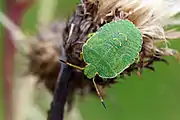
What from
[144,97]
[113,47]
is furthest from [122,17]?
[144,97]

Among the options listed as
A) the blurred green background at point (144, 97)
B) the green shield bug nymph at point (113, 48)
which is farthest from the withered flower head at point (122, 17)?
the blurred green background at point (144, 97)

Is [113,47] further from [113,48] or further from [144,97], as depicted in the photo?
[144,97]

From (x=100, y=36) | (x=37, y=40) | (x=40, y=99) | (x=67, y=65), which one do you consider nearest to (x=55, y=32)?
(x=37, y=40)

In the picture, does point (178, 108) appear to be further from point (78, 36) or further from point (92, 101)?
point (78, 36)

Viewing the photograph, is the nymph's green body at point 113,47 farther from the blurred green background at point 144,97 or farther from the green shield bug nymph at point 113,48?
the blurred green background at point 144,97

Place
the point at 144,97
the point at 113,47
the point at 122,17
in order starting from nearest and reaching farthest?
the point at 113,47 < the point at 122,17 < the point at 144,97

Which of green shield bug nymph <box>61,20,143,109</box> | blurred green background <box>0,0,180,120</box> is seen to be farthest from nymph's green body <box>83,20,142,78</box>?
blurred green background <box>0,0,180,120</box>
